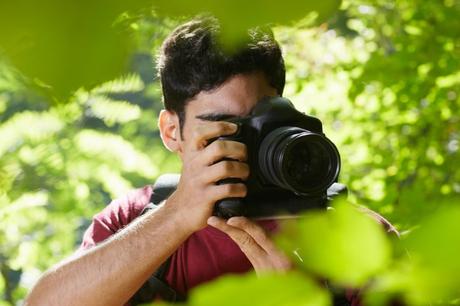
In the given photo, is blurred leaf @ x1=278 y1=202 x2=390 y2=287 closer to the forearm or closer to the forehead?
the forearm

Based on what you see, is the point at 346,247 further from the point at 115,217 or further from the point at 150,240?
the point at 115,217

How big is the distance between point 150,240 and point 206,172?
17 centimetres

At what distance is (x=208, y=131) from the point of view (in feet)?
3.64

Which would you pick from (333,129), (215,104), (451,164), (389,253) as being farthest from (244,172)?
(333,129)

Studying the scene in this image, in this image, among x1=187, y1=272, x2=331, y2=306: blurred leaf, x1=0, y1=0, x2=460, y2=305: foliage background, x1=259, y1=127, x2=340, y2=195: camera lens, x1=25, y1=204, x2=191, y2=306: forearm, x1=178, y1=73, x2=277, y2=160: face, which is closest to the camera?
x1=187, y1=272, x2=331, y2=306: blurred leaf

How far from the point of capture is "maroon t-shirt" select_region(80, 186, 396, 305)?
4.50ft

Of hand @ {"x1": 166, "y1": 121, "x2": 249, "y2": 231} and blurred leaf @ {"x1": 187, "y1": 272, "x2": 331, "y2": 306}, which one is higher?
blurred leaf @ {"x1": 187, "y1": 272, "x2": 331, "y2": 306}

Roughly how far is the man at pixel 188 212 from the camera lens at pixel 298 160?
0.05m

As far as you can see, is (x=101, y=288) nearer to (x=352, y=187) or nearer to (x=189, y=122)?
(x=189, y=122)

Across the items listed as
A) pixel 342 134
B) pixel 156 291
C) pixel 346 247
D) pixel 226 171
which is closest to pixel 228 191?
pixel 226 171

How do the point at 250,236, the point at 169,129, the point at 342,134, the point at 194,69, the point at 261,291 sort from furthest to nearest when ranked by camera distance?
the point at 342,134 → the point at 169,129 → the point at 194,69 → the point at 250,236 → the point at 261,291

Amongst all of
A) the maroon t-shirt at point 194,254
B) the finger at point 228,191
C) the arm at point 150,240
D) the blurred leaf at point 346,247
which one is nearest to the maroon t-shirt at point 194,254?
the maroon t-shirt at point 194,254

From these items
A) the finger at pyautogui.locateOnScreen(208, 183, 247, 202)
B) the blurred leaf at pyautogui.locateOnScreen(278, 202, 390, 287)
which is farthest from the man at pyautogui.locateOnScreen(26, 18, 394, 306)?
the blurred leaf at pyautogui.locateOnScreen(278, 202, 390, 287)

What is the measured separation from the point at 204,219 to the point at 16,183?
0.59 metres
